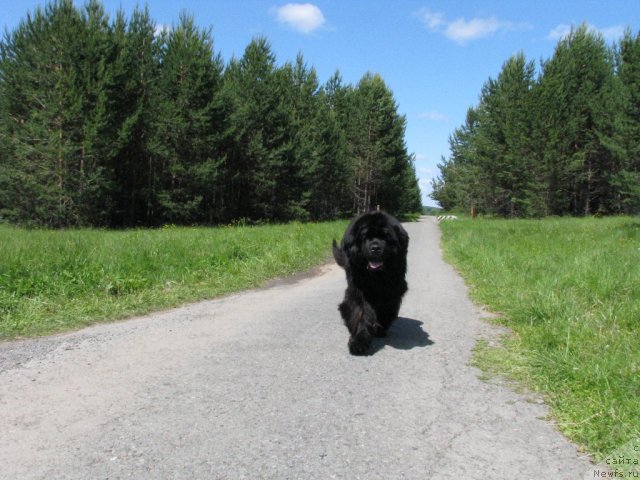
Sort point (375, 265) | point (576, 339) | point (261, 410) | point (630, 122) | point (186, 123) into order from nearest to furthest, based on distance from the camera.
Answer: point (261, 410), point (576, 339), point (375, 265), point (186, 123), point (630, 122)

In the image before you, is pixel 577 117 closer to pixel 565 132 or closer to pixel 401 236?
pixel 565 132

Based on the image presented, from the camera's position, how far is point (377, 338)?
18.2 ft

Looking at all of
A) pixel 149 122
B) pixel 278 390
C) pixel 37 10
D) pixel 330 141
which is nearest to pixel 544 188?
pixel 330 141

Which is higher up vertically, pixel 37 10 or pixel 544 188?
pixel 37 10

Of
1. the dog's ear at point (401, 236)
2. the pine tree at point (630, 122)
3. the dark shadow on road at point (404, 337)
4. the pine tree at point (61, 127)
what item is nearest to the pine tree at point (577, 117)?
the pine tree at point (630, 122)

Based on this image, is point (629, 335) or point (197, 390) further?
point (629, 335)

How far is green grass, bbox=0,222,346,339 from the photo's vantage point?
634cm

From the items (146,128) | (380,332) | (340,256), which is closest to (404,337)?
(380,332)

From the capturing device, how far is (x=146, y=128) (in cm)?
2648

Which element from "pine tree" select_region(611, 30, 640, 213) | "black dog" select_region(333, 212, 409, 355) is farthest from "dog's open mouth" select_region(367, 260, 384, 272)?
"pine tree" select_region(611, 30, 640, 213)

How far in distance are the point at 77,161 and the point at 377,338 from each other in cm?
2154

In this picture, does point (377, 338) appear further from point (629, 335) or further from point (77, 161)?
point (77, 161)

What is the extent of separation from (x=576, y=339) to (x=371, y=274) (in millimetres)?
2196

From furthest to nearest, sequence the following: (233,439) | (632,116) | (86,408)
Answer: (632,116) < (86,408) < (233,439)
